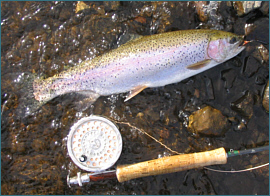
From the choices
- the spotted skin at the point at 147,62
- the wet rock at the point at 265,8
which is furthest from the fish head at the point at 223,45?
the wet rock at the point at 265,8

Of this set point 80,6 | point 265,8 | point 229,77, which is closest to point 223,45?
point 229,77

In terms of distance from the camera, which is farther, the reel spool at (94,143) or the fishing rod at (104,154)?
the reel spool at (94,143)

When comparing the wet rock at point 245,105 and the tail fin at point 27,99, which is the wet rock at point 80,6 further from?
the wet rock at point 245,105

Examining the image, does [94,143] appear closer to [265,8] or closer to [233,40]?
[233,40]

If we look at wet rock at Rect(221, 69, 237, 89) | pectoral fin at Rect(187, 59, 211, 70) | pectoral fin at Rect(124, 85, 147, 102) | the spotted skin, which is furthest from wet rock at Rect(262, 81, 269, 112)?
pectoral fin at Rect(124, 85, 147, 102)

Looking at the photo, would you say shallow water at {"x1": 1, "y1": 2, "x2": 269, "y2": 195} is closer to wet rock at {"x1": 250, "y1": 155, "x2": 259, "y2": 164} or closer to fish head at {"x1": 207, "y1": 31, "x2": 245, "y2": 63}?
wet rock at {"x1": 250, "y1": 155, "x2": 259, "y2": 164}

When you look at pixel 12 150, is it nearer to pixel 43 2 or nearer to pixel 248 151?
pixel 43 2
